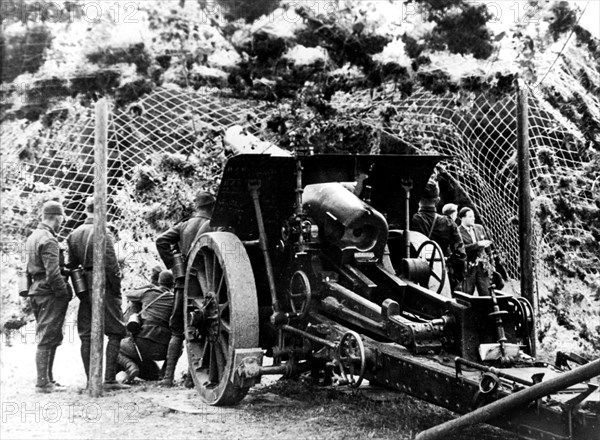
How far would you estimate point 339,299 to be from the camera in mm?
6234

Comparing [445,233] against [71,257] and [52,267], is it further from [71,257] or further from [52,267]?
[52,267]

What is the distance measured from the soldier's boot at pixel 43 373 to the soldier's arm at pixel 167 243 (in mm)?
1417

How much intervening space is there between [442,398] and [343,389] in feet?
9.12

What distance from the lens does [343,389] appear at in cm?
753

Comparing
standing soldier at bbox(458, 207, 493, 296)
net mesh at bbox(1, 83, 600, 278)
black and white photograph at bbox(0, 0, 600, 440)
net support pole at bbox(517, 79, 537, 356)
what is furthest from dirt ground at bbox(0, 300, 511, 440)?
standing soldier at bbox(458, 207, 493, 296)

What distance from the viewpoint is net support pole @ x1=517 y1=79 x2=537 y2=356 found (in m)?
7.97

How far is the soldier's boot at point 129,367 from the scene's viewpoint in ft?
26.3

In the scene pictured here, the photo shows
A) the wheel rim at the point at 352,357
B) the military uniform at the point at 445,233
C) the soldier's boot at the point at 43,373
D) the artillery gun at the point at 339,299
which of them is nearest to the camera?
the artillery gun at the point at 339,299

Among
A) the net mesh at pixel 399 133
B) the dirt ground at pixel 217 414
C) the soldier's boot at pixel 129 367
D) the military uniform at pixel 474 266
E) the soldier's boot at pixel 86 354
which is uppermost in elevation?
the net mesh at pixel 399 133

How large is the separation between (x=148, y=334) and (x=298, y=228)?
2558 mm

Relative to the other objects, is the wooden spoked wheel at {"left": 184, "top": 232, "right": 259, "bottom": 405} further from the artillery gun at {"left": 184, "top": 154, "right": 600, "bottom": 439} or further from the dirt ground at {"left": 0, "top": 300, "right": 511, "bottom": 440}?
the dirt ground at {"left": 0, "top": 300, "right": 511, "bottom": 440}

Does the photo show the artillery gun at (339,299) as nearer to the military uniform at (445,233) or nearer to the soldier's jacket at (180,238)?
the soldier's jacket at (180,238)

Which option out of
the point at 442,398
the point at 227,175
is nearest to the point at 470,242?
the point at 227,175

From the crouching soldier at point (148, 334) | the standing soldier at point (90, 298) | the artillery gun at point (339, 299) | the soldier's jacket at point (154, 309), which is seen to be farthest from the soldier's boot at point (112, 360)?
the artillery gun at point (339, 299)
